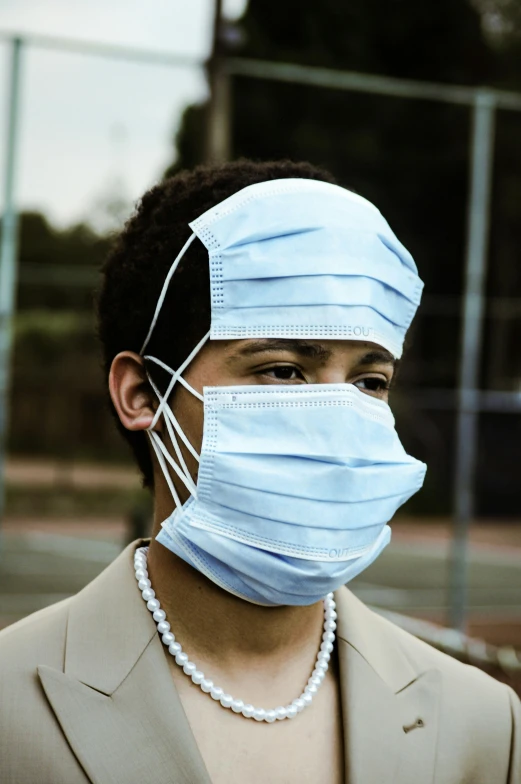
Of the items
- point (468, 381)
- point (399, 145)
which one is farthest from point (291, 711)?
point (399, 145)

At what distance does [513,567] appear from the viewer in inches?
→ 611

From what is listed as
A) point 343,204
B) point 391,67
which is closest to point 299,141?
point 391,67

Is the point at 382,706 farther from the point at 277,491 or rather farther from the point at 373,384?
the point at 373,384

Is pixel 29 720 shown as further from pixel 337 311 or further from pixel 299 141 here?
pixel 299 141

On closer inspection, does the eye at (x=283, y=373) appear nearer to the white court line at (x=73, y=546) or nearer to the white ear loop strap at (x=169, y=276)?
the white ear loop strap at (x=169, y=276)

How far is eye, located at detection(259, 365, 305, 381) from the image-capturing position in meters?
1.98

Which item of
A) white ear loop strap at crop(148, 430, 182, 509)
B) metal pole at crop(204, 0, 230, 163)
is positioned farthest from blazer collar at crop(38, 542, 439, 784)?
metal pole at crop(204, 0, 230, 163)

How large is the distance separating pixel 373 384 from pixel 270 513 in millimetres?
328

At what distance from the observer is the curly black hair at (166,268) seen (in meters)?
2.01

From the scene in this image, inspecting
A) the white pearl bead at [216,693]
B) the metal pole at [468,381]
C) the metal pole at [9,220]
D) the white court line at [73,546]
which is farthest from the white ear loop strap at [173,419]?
the white court line at [73,546]

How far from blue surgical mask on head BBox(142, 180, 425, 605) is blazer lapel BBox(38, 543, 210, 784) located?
0.54ft

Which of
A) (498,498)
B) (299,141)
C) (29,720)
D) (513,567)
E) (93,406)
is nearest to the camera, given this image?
(29,720)

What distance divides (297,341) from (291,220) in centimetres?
22

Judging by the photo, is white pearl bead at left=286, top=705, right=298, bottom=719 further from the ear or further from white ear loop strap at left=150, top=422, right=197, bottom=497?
the ear
